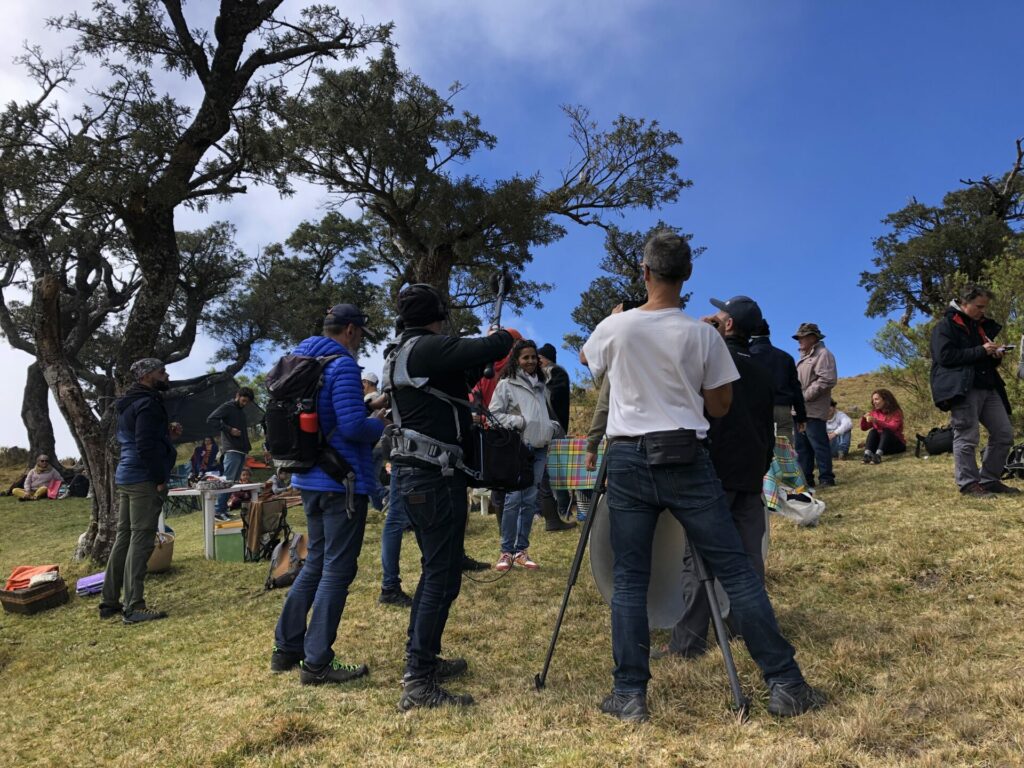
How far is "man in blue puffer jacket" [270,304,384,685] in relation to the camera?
3342mm

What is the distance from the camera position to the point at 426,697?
9.73ft

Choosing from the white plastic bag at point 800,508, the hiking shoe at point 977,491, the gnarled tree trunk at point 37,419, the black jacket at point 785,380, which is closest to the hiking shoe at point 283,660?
the white plastic bag at point 800,508

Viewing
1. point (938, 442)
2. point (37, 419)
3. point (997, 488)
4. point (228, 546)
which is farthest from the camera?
point (37, 419)

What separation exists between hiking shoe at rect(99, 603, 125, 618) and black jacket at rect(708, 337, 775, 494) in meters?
5.06

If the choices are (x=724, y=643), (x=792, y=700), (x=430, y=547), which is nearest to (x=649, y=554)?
(x=724, y=643)

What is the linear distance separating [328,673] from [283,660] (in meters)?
0.37

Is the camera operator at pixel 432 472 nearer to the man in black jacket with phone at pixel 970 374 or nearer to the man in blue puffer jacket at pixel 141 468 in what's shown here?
the man in blue puffer jacket at pixel 141 468

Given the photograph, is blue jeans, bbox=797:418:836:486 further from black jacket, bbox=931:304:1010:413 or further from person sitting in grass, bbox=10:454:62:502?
person sitting in grass, bbox=10:454:62:502

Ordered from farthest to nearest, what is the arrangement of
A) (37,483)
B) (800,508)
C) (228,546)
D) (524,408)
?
(37,483) → (228,546) → (800,508) → (524,408)

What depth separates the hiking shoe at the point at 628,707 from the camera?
8.30ft

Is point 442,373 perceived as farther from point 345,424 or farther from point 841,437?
point 841,437

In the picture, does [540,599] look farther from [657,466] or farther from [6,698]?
[6,698]

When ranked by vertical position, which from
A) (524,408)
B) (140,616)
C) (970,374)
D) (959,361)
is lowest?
(140,616)

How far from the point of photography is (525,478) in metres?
3.30
